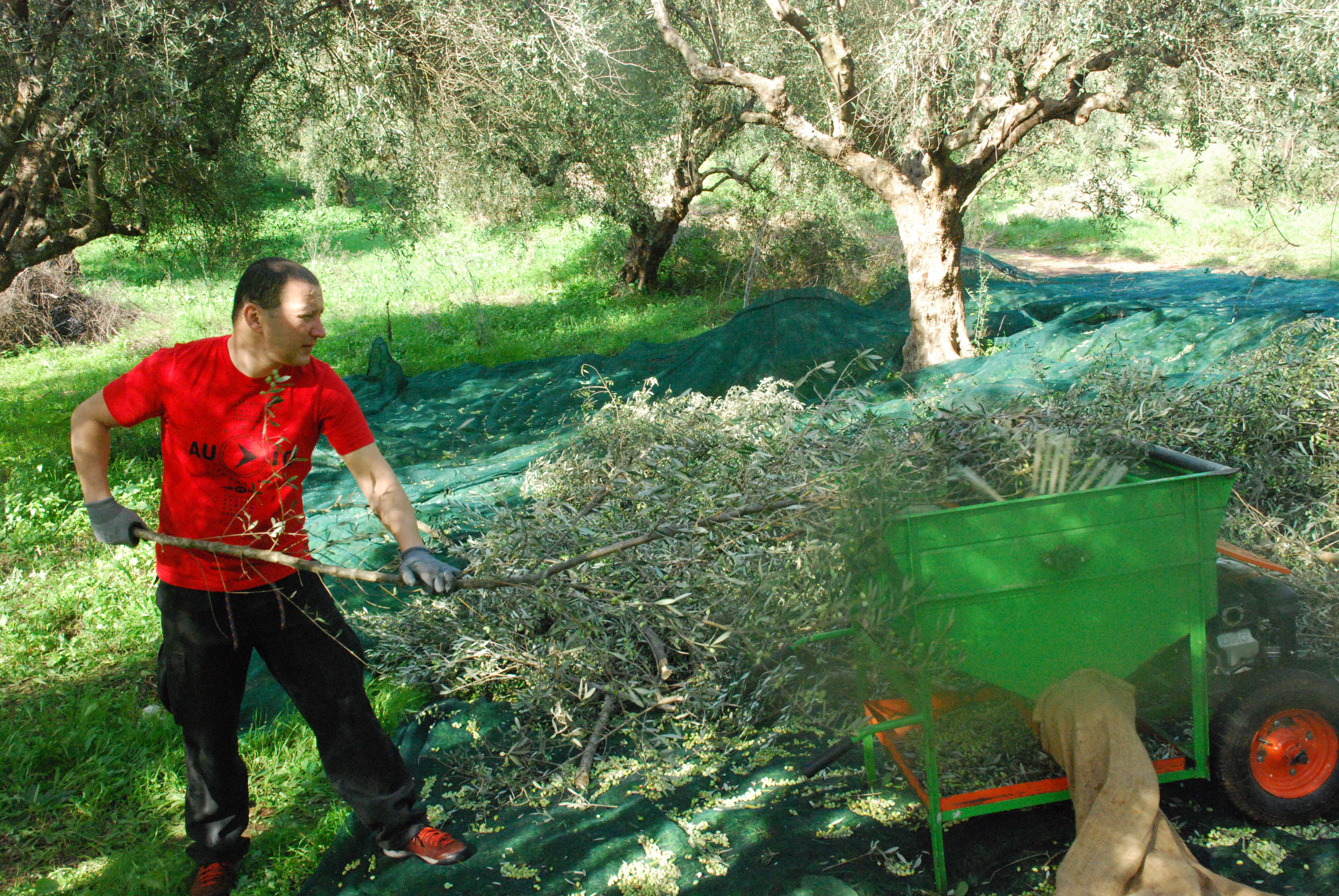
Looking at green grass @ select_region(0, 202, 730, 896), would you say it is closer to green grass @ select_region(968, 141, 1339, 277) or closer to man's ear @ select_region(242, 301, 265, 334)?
man's ear @ select_region(242, 301, 265, 334)

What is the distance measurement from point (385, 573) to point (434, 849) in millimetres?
884

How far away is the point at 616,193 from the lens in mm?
12203

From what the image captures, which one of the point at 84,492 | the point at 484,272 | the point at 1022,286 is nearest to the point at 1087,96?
the point at 1022,286

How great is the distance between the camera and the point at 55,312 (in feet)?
40.3

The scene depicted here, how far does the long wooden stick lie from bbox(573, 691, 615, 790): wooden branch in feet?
2.83

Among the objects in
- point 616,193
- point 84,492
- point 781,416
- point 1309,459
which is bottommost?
point 1309,459

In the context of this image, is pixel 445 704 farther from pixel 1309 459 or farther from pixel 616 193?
pixel 616 193

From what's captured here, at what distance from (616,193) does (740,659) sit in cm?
970

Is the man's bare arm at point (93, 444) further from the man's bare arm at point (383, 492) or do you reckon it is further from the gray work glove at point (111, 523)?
the man's bare arm at point (383, 492)

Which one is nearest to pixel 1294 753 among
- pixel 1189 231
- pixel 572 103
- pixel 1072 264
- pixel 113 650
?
pixel 113 650

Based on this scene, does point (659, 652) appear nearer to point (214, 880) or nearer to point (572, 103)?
point (214, 880)

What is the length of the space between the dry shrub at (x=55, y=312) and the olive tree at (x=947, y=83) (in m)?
8.45

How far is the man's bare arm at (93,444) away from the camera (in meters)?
2.57

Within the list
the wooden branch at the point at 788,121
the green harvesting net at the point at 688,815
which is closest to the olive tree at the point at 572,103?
the wooden branch at the point at 788,121
